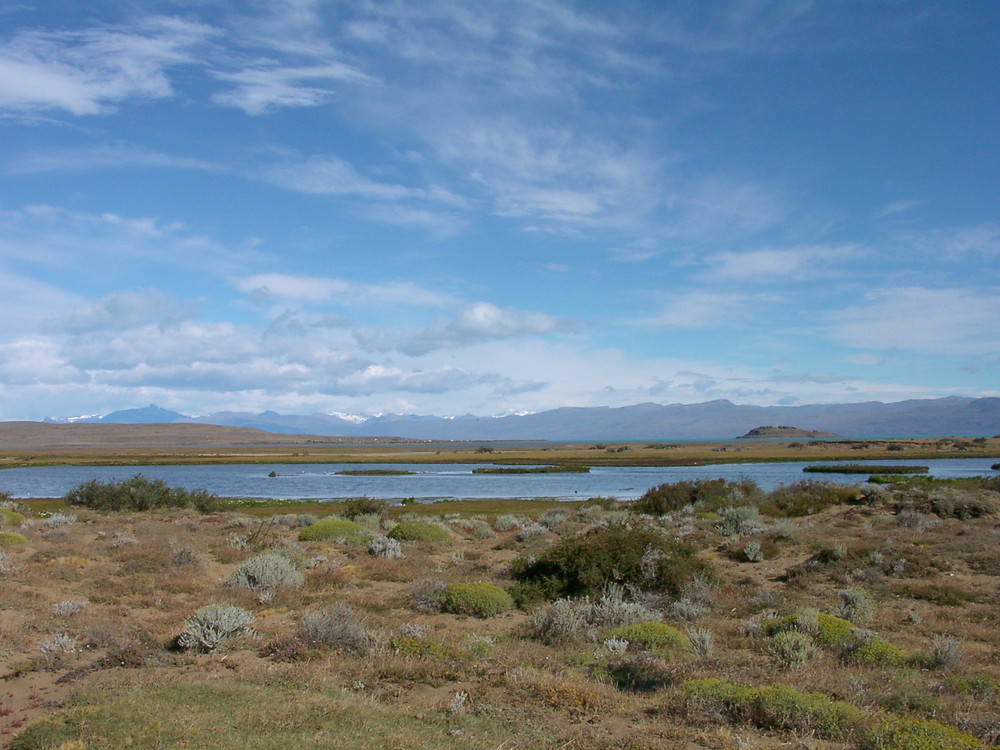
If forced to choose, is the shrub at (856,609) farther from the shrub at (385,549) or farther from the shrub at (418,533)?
the shrub at (418,533)

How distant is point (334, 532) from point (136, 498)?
17.0 meters

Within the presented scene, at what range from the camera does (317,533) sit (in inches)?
914

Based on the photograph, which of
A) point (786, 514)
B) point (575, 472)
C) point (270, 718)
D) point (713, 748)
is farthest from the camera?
point (575, 472)

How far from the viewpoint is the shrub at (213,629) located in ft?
31.9

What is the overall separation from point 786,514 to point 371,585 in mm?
21924

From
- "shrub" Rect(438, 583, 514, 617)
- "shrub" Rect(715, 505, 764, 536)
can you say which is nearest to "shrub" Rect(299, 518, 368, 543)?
"shrub" Rect(438, 583, 514, 617)

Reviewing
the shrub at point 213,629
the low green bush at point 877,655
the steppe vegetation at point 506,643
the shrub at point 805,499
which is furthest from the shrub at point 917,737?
the shrub at point 805,499

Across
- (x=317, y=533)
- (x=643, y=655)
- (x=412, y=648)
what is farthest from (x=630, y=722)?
(x=317, y=533)

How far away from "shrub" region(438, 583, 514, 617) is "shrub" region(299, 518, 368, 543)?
9576mm

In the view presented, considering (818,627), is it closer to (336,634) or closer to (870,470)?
(336,634)

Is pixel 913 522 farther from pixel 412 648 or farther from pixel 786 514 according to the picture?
pixel 412 648

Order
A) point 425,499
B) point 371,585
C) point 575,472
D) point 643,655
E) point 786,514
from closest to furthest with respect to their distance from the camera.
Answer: point 643,655 → point 371,585 → point 786,514 → point 425,499 → point 575,472

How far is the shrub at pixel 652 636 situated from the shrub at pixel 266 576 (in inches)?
297

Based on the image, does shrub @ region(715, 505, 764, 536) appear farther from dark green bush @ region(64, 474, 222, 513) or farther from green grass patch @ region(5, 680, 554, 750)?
dark green bush @ region(64, 474, 222, 513)
